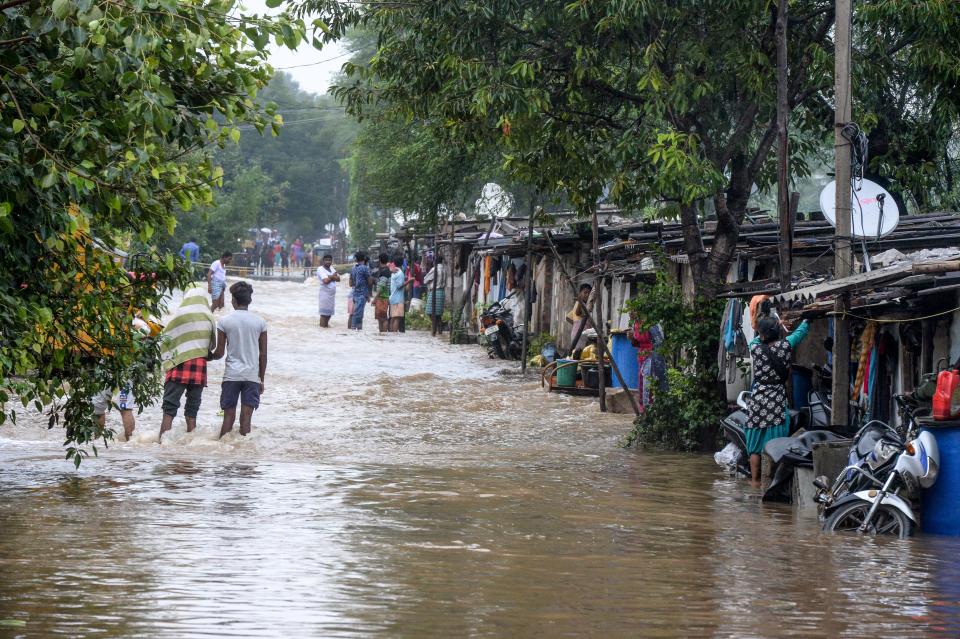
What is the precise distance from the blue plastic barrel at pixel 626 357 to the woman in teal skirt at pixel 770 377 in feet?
21.6

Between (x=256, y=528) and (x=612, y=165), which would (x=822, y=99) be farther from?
(x=256, y=528)

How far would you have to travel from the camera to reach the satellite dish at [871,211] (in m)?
11.4

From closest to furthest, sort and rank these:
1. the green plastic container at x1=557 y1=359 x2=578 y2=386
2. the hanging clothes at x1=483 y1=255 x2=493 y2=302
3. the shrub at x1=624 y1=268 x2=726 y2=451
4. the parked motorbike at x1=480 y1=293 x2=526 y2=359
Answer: the shrub at x1=624 y1=268 x2=726 y2=451, the green plastic container at x1=557 y1=359 x2=578 y2=386, the parked motorbike at x1=480 y1=293 x2=526 y2=359, the hanging clothes at x1=483 y1=255 x2=493 y2=302

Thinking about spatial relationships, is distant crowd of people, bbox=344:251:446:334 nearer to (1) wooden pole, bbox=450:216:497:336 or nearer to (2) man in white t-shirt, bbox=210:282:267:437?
(1) wooden pole, bbox=450:216:497:336

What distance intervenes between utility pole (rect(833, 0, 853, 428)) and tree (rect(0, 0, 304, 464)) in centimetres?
583

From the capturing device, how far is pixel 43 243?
281 inches

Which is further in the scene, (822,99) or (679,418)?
(822,99)

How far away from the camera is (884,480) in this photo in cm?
901

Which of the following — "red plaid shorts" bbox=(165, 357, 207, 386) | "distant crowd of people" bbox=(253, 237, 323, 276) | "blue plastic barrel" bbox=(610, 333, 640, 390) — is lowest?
"red plaid shorts" bbox=(165, 357, 207, 386)

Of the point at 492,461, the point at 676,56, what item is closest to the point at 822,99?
the point at 676,56

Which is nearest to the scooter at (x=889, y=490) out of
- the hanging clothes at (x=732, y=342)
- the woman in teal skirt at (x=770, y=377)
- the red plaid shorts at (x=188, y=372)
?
the woman in teal skirt at (x=770, y=377)

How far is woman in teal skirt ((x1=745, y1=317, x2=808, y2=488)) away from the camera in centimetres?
1138

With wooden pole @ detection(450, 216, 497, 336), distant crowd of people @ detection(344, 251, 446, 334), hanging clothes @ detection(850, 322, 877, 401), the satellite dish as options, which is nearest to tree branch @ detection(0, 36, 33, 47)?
the satellite dish

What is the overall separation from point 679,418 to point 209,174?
803 cm
